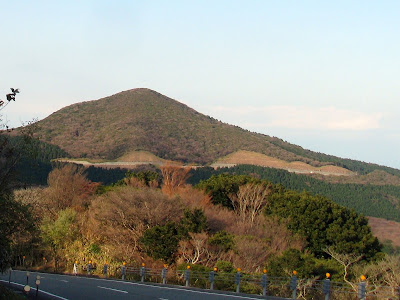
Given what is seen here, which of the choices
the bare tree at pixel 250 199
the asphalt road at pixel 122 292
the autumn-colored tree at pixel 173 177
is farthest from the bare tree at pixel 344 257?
the autumn-colored tree at pixel 173 177

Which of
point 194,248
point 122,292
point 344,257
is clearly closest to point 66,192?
point 194,248

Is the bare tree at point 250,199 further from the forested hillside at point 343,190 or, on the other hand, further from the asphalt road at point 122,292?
the forested hillside at point 343,190

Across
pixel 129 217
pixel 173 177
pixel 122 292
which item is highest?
pixel 173 177

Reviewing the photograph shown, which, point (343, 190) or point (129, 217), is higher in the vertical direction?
point (343, 190)

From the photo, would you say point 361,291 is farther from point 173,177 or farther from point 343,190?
point 343,190

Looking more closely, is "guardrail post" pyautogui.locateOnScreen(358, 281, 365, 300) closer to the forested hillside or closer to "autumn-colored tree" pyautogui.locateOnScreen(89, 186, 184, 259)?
"autumn-colored tree" pyautogui.locateOnScreen(89, 186, 184, 259)

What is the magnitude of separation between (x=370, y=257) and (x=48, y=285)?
28.0 m

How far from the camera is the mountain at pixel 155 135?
13562 cm

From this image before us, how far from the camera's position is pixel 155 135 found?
5807 inches

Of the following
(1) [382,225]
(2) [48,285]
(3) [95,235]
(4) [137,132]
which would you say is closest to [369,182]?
(1) [382,225]

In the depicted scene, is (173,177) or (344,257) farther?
(173,177)

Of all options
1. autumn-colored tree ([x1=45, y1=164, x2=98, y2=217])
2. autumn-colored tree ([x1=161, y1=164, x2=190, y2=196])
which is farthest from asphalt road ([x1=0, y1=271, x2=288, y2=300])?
autumn-colored tree ([x1=161, y1=164, x2=190, y2=196])

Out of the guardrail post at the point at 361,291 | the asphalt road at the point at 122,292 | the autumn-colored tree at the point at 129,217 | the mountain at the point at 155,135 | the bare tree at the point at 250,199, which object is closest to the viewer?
the guardrail post at the point at 361,291

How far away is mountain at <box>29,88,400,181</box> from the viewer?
136m
